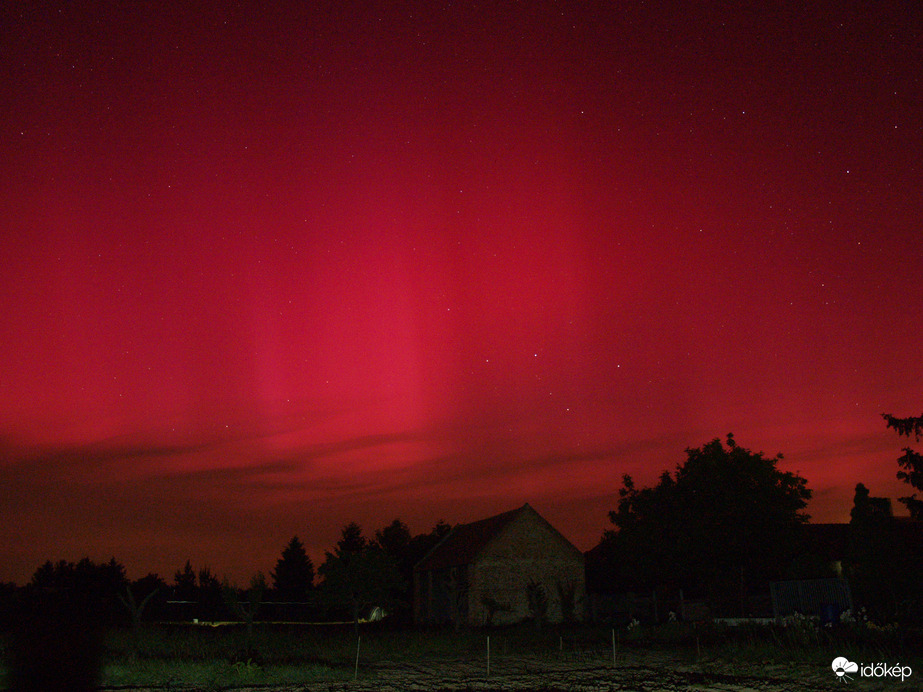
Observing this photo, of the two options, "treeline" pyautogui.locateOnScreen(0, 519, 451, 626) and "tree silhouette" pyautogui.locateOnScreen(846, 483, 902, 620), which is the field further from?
"tree silhouette" pyautogui.locateOnScreen(846, 483, 902, 620)

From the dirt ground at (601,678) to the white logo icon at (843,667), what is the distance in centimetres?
14

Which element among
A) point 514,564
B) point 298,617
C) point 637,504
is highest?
point 637,504

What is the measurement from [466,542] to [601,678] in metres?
34.9

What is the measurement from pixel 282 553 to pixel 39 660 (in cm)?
7346

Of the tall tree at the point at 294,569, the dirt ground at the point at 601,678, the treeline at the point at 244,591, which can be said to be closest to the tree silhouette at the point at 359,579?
the treeline at the point at 244,591

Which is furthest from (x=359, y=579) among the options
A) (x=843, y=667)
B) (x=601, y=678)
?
(x=843, y=667)

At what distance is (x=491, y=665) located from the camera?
22.2 meters

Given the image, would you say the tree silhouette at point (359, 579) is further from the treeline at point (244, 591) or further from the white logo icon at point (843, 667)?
the white logo icon at point (843, 667)

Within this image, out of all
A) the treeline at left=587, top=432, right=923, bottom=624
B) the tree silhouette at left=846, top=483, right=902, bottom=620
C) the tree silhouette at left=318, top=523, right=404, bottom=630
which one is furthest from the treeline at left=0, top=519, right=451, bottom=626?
the tree silhouette at left=846, top=483, right=902, bottom=620

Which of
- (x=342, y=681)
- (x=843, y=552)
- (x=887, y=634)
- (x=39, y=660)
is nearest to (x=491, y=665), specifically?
(x=342, y=681)

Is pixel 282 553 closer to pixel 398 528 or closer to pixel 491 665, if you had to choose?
pixel 398 528

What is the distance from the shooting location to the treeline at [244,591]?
41406 millimetres

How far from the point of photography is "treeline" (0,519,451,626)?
136 feet

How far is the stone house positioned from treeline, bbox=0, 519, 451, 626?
317 centimetres
